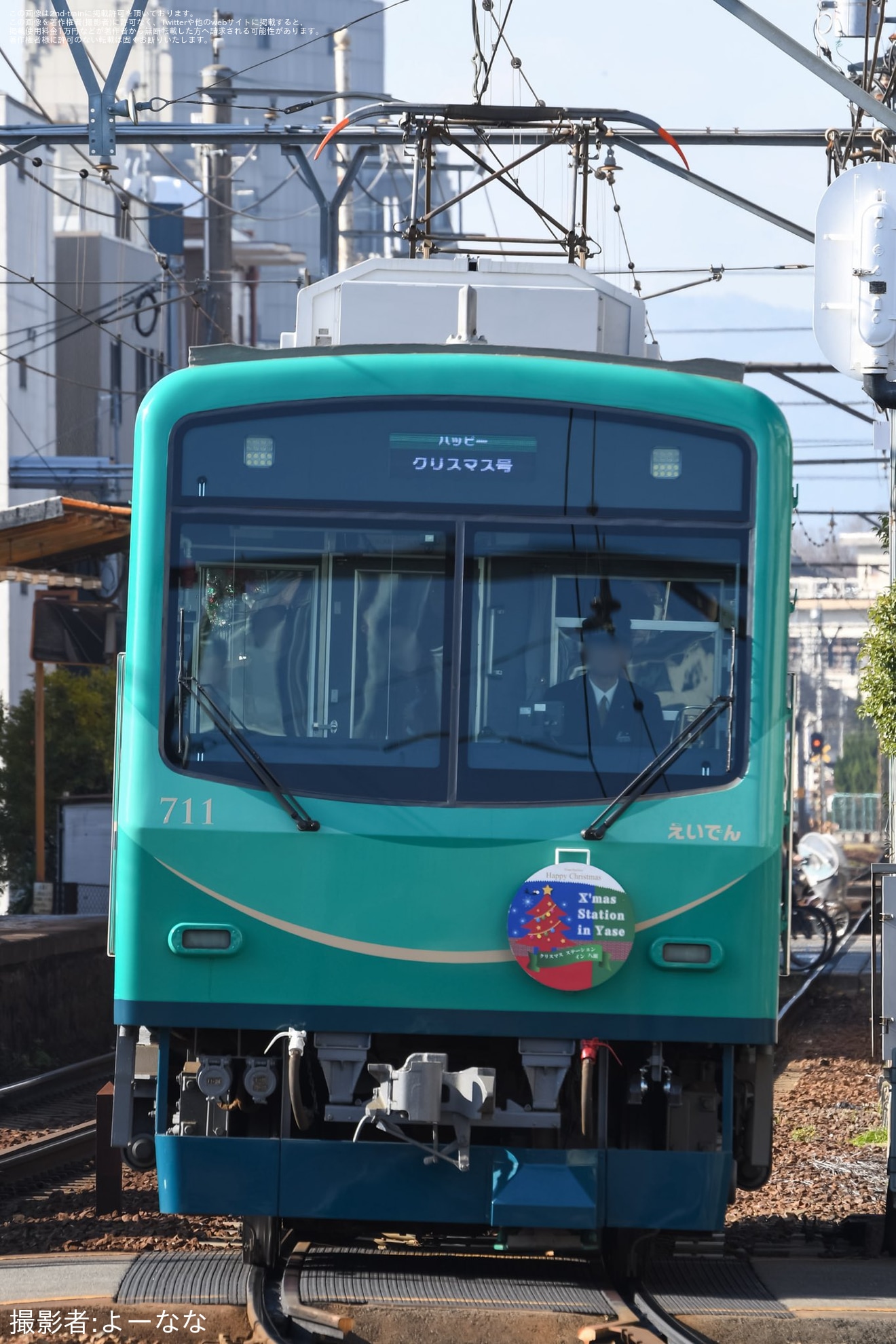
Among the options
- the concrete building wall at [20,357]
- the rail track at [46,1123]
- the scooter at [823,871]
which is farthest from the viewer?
the concrete building wall at [20,357]

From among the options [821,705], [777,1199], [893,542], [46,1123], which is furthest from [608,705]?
[821,705]

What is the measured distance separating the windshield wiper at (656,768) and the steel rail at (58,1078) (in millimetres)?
8203

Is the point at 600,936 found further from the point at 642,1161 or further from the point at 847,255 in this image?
the point at 847,255

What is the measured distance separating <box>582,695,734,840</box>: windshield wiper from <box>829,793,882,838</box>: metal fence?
54072mm

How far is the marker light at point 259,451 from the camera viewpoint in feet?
22.2

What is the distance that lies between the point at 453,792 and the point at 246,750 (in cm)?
75

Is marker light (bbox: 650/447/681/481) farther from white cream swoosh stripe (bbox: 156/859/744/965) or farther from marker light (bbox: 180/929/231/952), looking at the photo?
marker light (bbox: 180/929/231/952)

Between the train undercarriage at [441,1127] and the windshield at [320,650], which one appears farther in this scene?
the windshield at [320,650]

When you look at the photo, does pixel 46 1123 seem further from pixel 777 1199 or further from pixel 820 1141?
pixel 777 1199

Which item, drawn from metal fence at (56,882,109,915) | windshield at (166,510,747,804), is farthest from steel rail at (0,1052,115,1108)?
windshield at (166,510,747,804)

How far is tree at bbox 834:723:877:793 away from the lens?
74.1 metres

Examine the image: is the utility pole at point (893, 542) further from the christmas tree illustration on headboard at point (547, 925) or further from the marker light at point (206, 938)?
the marker light at point (206, 938)

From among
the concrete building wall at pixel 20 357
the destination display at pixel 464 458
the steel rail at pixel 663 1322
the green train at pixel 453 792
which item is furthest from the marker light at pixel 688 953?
the concrete building wall at pixel 20 357

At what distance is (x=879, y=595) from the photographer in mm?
12703
